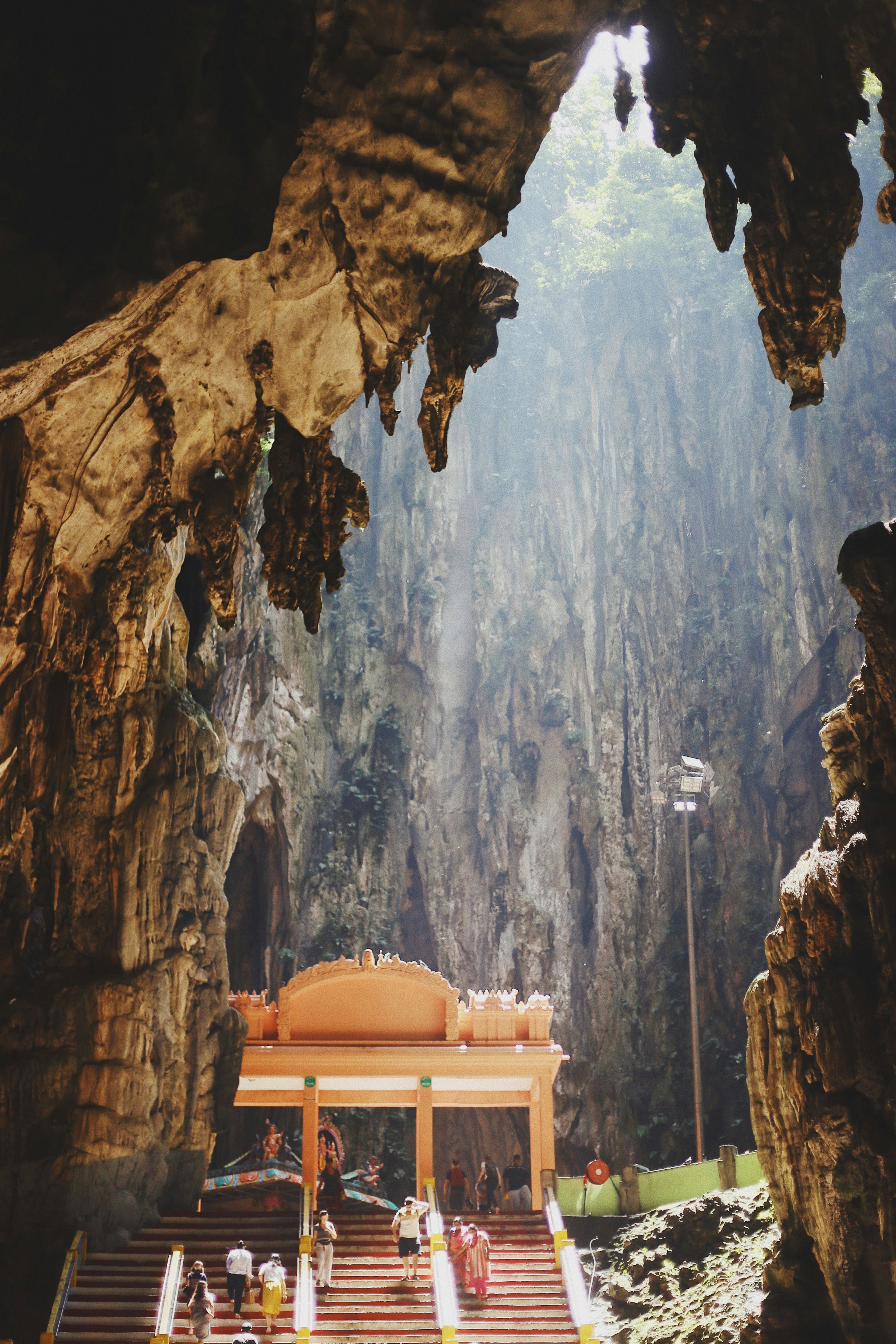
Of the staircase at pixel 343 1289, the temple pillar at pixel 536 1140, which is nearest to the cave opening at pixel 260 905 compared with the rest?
the temple pillar at pixel 536 1140

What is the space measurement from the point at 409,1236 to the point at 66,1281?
3584mm

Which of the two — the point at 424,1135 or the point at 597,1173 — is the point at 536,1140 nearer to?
the point at 597,1173

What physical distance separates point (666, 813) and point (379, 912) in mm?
6554

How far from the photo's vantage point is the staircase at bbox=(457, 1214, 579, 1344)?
12.0 meters

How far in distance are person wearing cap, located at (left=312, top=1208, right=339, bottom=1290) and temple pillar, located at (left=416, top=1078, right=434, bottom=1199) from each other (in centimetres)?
181

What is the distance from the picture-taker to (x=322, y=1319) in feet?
39.4

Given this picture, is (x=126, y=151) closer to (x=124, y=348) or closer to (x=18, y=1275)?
(x=124, y=348)

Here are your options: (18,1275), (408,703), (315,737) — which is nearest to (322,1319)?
(18,1275)

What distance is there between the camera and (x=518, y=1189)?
15922 mm

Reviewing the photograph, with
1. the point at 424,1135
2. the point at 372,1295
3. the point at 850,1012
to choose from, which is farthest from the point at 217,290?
the point at 424,1135

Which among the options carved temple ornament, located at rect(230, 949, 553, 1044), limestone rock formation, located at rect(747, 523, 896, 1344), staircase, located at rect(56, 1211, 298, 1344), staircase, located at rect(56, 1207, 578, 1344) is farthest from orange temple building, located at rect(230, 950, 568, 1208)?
limestone rock formation, located at rect(747, 523, 896, 1344)

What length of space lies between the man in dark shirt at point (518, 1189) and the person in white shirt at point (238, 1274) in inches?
190

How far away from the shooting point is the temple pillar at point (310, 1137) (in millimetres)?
14461

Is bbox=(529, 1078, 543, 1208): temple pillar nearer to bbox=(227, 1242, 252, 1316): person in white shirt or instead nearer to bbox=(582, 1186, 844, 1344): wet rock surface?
bbox=(582, 1186, 844, 1344): wet rock surface
